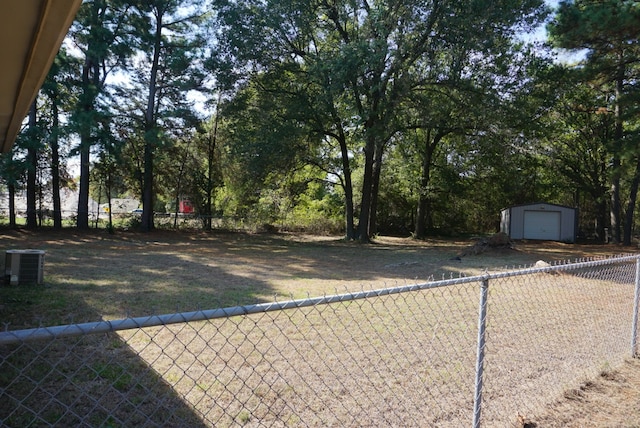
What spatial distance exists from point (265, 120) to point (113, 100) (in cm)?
790

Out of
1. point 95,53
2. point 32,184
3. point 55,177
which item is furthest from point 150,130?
point 32,184

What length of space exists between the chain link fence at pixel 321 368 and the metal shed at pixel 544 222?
1932cm

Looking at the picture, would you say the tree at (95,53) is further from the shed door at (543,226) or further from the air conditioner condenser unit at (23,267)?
the shed door at (543,226)

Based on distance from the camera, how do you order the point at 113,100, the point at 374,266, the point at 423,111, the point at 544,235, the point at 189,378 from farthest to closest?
the point at 544,235 → the point at 113,100 → the point at 423,111 → the point at 374,266 → the point at 189,378

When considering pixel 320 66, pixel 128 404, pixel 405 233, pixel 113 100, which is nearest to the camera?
pixel 128 404

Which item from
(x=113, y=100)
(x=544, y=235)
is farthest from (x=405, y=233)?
(x=113, y=100)

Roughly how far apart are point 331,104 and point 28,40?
15.1m

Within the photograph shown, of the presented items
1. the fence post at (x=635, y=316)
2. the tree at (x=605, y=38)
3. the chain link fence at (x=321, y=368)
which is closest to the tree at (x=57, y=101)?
the chain link fence at (x=321, y=368)

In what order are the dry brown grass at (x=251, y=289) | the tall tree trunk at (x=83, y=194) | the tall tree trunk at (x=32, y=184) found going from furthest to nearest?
→ 1. the tall tree trunk at (x=83, y=194)
2. the tall tree trunk at (x=32, y=184)
3. the dry brown grass at (x=251, y=289)

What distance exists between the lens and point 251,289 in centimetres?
807

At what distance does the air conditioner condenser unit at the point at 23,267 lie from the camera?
7375 mm

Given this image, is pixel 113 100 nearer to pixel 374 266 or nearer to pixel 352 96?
pixel 352 96

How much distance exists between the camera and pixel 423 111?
1694 cm

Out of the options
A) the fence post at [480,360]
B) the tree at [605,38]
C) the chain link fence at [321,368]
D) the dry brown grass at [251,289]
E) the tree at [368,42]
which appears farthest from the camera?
the tree at [368,42]
